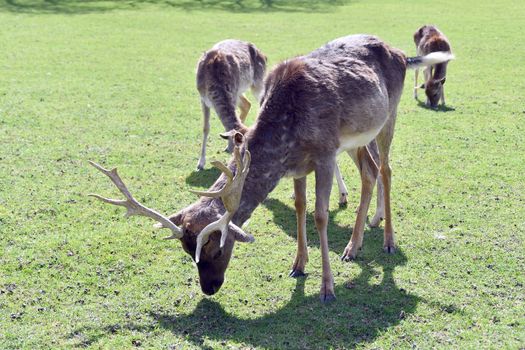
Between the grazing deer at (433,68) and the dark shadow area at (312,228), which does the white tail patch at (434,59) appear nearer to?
the dark shadow area at (312,228)

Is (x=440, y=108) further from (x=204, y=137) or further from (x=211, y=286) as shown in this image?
(x=211, y=286)

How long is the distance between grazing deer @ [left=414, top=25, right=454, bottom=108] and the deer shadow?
733 centimetres

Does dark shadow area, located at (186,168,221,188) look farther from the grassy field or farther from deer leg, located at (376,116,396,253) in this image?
deer leg, located at (376,116,396,253)

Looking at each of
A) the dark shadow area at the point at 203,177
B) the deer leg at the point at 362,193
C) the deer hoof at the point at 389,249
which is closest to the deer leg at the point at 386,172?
the deer hoof at the point at 389,249

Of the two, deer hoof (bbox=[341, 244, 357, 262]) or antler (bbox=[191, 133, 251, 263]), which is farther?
deer hoof (bbox=[341, 244, 357, 262])

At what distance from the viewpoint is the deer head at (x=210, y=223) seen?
227 inches

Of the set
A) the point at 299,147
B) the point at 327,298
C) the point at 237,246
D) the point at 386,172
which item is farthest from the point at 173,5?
the point at 327,298

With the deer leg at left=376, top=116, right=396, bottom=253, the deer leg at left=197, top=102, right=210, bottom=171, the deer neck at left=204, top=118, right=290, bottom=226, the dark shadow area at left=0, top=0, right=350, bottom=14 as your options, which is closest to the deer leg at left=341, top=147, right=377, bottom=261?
the deer leg at left=376, top=116, right=396, bottom=253

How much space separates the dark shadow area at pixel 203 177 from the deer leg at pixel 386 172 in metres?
2.65

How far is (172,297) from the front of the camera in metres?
6.39

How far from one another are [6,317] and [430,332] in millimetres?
3540

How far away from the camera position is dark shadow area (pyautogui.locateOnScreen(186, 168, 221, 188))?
31.1ft

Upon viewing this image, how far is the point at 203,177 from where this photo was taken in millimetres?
9758

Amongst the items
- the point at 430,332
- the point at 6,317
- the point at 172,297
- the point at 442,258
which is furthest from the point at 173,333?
the point at 442,258
